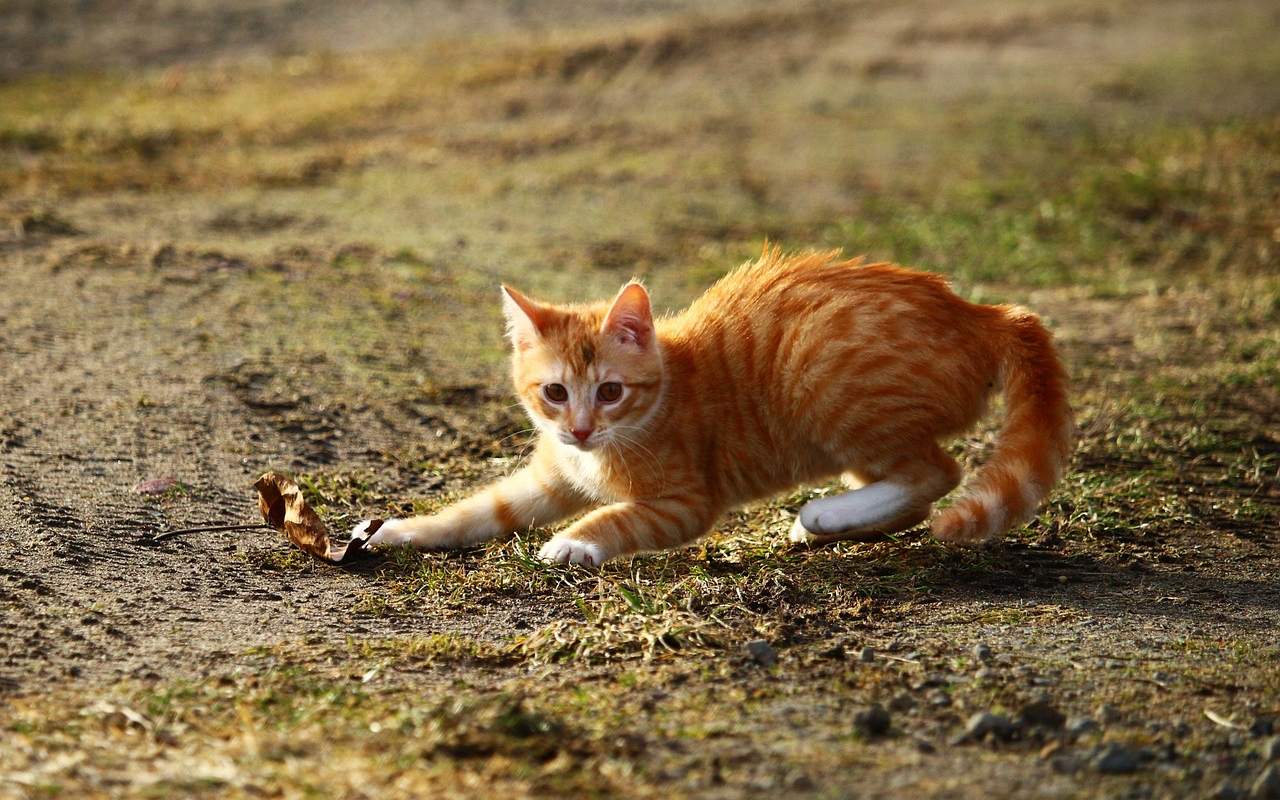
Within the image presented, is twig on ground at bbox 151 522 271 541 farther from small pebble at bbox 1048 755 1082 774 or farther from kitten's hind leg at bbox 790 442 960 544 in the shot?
small pebble at bbox 1048 755 1082 774

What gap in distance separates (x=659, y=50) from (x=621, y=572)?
23.2 feet

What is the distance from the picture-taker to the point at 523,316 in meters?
4.05

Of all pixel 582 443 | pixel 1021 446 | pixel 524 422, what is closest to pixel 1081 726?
pixel 1021 446

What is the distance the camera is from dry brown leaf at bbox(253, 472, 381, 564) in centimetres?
375

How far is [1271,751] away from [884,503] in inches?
50.9

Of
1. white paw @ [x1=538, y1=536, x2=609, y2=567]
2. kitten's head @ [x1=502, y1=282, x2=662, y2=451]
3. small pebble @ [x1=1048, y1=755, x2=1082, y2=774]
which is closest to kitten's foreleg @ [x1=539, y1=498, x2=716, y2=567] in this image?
white paw @ [x1=538, y1=536, x2=609, y2=567]

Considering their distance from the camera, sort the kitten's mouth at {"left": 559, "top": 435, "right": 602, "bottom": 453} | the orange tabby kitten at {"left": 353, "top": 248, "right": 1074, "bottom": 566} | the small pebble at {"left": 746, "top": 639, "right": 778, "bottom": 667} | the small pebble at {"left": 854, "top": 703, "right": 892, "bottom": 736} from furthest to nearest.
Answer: the kitten's mouth at {"left": 559, "top": 435, "right": 602, "bottom": 453} < the orange tabby kitten at {"left": 353, "top": 248, "right": 1074, "bottom": 566} < the small pebble at {"left": 746, "top": 639, "right": 778, "bottom": 667} < the small pebble at {"left": 854, "top": 703, "right": 892, "bottom": 736}

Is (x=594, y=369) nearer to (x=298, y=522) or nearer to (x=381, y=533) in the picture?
(x=381, y=533)

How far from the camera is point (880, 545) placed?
3930 mm

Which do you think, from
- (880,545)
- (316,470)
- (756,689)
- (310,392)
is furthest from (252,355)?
(756,689)

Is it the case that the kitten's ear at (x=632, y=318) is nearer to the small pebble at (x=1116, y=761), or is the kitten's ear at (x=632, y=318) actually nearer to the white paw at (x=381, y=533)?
the white paw at (x=381, y=533)

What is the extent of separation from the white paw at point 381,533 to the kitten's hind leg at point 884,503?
104cm

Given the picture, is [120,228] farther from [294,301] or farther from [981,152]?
[981,152]

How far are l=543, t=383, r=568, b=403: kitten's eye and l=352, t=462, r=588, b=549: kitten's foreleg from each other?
231mm
